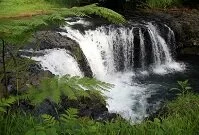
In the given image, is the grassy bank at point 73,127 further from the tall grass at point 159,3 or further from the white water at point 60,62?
the tall grass at point 159,3

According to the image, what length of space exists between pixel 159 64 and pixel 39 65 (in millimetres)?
5863

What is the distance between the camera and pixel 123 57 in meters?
15.0

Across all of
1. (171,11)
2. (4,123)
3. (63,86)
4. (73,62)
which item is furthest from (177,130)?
(171,11)

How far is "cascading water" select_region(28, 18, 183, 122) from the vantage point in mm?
12031

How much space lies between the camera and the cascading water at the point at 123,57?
39.5 feet

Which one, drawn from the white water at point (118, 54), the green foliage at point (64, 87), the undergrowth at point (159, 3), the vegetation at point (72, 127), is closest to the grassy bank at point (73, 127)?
the vegetation at point (72, 127)

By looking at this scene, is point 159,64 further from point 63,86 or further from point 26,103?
point 63,86

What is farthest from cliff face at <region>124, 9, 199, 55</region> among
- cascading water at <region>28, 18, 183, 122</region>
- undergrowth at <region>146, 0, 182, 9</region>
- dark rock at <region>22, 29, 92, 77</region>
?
dark rock at <region>22, 29, 92, 77</region>

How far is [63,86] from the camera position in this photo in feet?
10.5

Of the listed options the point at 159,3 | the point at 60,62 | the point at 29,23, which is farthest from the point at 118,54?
the point at 29,23

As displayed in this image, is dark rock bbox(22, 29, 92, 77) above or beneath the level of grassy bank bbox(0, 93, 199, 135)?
beneath

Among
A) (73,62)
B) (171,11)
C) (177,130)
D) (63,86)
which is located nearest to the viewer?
(63,86)

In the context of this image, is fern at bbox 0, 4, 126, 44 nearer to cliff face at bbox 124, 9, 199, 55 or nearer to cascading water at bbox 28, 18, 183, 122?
cascading water at bbox 28, 18, 183, 122

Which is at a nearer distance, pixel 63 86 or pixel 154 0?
pixel 63 86
